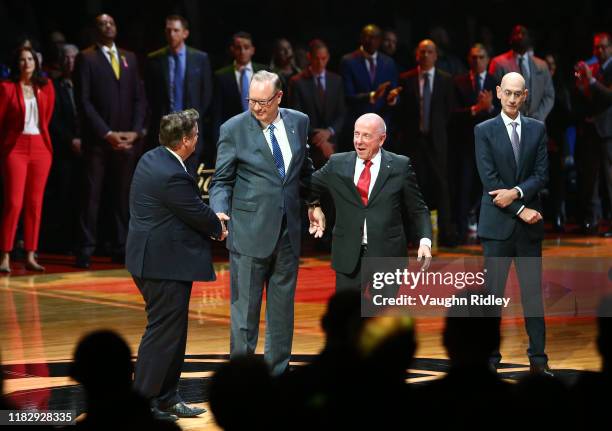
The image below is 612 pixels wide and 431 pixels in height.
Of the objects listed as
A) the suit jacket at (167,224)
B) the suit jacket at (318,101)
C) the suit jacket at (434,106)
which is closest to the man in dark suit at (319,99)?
the suit jacket at (318,101)

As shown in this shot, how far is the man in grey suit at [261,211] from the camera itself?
680 centimetres

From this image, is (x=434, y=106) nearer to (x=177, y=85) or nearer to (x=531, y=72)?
(x=531, y=72)

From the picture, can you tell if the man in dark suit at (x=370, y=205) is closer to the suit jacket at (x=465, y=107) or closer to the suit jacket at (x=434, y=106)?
the suit jacket at (x=434, y=106)

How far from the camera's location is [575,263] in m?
11.1

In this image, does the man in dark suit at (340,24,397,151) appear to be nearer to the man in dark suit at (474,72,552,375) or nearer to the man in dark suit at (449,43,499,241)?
the man in dark suit at (449,43,499,241)

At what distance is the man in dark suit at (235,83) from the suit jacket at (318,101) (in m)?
0.45

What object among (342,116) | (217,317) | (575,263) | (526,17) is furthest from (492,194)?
(526,17)

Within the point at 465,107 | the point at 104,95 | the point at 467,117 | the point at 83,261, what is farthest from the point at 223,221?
the point at 465,107

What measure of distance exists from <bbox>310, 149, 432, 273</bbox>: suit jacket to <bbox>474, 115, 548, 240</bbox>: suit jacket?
0.62m

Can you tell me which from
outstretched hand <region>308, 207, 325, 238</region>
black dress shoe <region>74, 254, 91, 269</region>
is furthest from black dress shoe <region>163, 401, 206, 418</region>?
black dress shoe <region>74, 254, 91, 269</region>

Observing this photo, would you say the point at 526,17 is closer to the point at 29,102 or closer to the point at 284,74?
the point at 284,74

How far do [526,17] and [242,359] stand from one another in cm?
1399

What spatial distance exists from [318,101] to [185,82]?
4.35ft

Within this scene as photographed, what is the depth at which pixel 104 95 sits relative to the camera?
11648mm
